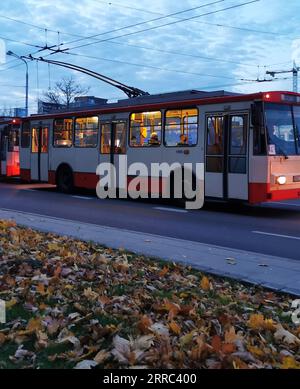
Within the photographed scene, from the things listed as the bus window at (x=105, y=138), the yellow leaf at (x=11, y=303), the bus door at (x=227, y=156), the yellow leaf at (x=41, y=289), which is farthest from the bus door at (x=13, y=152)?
the yellow leaf at (x=11, y=303)

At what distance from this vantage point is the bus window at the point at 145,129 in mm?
16000

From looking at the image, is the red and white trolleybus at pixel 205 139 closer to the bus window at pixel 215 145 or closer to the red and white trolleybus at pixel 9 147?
the bus window at pixel 215 145

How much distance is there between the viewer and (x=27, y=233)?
29.1ft

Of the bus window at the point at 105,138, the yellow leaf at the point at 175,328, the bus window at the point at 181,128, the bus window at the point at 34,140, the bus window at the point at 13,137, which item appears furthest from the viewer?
the bus window at the point at 13,137

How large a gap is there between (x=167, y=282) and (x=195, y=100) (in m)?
9.41

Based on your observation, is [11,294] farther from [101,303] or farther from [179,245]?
[179,245]

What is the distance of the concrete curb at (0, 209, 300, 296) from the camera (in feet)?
21.4

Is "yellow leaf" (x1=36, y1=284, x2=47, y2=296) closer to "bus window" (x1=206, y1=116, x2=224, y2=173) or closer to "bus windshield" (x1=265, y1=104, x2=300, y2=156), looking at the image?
"bus windshield" (x1=265, y1=104, x2=300, y2=156)

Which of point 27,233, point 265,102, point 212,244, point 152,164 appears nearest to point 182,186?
point 152,164

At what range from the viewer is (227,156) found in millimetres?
13844

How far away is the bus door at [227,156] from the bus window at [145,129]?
6.92ft

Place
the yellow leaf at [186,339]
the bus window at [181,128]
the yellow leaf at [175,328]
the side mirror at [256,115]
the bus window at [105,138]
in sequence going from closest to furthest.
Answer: the yellow leaf at [186,339]
the yellow leaf at [175,328]
the side mirror at [256,115]
the bus window at [181,128]
the bus window at [105,138]

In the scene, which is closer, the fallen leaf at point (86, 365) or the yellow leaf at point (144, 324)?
the fallen leaf at point (86, 365)

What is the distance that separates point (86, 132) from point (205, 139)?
5714 mm
